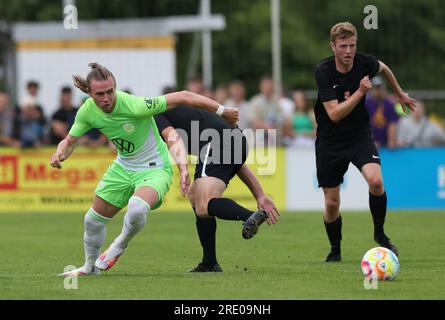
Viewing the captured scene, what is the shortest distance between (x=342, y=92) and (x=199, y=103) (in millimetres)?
1934

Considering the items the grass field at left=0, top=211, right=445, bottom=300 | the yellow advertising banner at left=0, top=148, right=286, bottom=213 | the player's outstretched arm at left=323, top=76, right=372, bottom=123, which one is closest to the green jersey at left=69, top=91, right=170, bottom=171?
the grass field at left=0, top=211, right=445, bottom=300

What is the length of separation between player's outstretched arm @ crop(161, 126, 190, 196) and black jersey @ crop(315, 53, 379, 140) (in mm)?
1666

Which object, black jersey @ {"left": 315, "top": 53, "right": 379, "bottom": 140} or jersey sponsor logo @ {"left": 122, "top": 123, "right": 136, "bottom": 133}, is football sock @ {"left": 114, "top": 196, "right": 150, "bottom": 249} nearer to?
jersey sponsor logo @ {"left": 122, "top": 123, "right": 136, "bottom": 133}

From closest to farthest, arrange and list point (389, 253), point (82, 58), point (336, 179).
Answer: point (389, 253) → point (336, 179) → point (82, 58)

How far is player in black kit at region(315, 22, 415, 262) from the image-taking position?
1096 cm

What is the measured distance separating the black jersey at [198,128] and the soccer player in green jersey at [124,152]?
32cm

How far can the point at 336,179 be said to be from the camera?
37.0 ft

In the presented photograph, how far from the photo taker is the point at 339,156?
441 inches

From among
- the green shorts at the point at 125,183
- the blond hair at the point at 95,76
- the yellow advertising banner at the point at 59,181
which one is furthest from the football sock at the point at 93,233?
the yellow advertising banner at the point at 59,181

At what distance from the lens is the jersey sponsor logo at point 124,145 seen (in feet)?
32.6

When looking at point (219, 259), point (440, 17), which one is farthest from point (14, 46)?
point (219, 259)

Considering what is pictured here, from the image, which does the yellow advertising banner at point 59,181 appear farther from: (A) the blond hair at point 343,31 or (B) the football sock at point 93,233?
(B) the football sock at point 93,233
